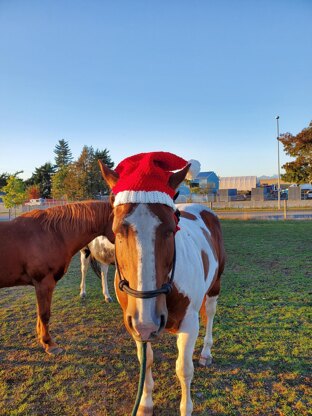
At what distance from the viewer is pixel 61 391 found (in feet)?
8.36

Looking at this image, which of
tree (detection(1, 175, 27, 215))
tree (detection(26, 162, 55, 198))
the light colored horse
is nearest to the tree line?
tree (detection(1, 175, 27, 215))

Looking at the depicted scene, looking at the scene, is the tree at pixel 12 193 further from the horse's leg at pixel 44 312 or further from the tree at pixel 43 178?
the tree at pixel 43 178

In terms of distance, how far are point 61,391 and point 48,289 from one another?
1142 mm

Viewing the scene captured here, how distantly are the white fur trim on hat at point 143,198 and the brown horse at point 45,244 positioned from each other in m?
2.16

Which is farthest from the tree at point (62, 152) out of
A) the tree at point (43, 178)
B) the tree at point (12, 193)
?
the tree at point (12, 193)

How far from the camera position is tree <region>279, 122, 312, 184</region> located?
17.2 meters

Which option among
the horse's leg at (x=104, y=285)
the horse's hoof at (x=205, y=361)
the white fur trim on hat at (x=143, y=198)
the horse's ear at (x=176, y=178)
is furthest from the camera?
the horse's leg at (x=104, y=285)

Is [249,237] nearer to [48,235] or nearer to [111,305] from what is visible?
[111,305]

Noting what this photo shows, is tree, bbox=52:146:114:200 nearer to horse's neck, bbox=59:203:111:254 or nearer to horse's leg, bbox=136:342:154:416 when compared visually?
horse's neck, bbox=59:203:111:254

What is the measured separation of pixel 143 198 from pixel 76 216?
2.35 m

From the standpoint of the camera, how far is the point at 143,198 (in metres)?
1.44

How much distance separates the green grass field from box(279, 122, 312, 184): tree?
48.1 ft

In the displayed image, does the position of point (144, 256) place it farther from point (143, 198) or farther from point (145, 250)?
point (143, 198)

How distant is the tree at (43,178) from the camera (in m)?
47.7
